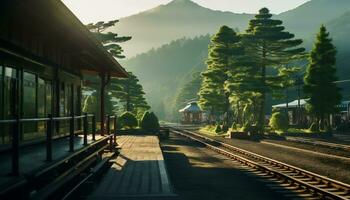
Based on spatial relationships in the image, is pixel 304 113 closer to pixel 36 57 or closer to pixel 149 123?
pixel 149 123

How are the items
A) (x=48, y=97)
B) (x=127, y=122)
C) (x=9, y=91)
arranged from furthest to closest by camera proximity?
(x=127, y=122) < (x=48, y=97) < (x=9, y=91)

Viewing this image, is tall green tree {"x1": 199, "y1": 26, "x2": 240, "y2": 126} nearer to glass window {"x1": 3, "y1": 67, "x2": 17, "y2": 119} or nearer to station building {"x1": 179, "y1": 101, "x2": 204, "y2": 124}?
glass window {"x1": 3, "y1": 67, "x2": 17, "y2": 119}

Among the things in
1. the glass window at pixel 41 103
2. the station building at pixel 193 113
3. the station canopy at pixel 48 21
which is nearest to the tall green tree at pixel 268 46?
the station canopy at pixel 48 21

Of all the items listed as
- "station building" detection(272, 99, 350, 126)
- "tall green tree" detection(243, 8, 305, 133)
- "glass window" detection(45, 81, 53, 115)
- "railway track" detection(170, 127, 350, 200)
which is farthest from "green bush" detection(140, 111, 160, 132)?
"glass window" detection(45, 81, 53, 115)

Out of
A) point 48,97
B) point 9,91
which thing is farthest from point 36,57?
point 9,91

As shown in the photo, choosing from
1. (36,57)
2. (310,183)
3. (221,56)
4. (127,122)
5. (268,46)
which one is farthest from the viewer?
(221,56)

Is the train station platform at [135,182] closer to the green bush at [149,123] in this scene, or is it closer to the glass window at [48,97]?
the glass window at [48,97]

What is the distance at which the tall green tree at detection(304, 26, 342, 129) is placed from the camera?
54.8m

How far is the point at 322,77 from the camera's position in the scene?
55000 mm

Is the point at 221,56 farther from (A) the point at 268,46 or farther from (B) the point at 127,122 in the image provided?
(B) the point at 127,122

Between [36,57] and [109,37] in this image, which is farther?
[109,37]

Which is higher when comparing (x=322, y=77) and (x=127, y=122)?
(x=322, y=77)

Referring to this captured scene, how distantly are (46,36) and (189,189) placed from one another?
624cm

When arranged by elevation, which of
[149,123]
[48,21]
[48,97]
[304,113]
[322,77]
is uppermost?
[322,77]
